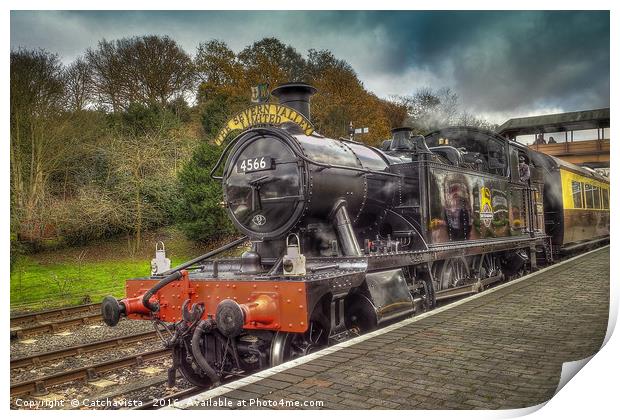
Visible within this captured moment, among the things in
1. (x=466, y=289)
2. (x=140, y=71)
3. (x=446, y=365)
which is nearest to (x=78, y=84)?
(x=140, y=71)

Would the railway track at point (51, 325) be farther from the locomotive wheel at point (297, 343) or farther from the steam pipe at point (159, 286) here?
the locomotive wheel at point (297, 343)

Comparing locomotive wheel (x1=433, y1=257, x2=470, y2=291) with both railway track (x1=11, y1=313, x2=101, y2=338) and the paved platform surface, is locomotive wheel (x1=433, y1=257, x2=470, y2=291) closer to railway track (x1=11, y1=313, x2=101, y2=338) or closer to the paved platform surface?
the paved platform surface

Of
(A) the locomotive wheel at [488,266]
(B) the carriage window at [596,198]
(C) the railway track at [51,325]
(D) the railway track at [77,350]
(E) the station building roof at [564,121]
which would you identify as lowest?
(D) the railway track at [77,350]

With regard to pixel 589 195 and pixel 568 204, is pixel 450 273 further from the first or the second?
pixel 589 195

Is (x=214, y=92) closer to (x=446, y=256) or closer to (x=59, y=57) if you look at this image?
(x=59, y=57)

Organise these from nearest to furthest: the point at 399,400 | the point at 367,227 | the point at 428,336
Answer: the point at 399,400 < the point at 428,336 < the point at 367,227

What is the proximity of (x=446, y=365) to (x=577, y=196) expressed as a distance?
32.4 feet

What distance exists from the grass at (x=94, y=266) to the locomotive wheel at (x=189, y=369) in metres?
1.46

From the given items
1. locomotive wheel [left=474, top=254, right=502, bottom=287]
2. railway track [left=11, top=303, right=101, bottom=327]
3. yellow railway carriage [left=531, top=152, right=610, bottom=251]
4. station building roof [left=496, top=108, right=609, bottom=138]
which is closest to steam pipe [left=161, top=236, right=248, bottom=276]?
railway track [left=11, top=303, right=101, bottom=327]

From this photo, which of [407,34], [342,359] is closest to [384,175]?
[407,34]

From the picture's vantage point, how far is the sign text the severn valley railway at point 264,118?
558 cm

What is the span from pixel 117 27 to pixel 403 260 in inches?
158

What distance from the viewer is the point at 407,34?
4289 mm

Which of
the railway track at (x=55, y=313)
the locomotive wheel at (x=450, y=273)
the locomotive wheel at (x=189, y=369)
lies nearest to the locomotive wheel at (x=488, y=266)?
the locomotive wheel at (x=450, y=273)
